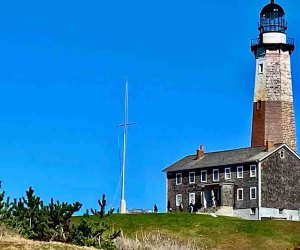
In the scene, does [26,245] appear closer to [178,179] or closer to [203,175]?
[203,175]

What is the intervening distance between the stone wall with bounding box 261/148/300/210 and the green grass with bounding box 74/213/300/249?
49.9 feet

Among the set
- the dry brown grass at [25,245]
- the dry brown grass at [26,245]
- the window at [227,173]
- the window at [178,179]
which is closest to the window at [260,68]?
the window at [227,173]

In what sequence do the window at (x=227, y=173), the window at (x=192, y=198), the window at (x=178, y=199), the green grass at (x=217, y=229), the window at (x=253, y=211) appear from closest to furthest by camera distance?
the green grass at (x=217, y=229)
the window at (x=253, y=211)
the window at (x=227, y=173)
the window at (x=192, y=198)
the window at (x=178, y=199)

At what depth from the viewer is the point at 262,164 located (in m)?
88.9

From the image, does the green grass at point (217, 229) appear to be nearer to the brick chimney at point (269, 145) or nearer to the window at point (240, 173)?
the window at point (240, 173)

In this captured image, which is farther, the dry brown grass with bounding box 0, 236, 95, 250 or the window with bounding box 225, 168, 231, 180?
the window with bounding box 225, 168, 231, 180

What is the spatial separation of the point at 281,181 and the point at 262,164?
339 cm

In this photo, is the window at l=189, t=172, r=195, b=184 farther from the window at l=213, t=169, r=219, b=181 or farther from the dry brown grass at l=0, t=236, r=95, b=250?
the dry brown grass at l=0, t=236, r=95, b=250

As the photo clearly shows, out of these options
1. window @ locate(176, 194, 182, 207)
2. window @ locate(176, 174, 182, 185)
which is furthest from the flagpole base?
window @ locate(176, 174, 182, 185)

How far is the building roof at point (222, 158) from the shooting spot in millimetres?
90375

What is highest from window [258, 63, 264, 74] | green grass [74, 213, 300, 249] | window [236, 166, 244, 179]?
window [258, 63, 264, 74]

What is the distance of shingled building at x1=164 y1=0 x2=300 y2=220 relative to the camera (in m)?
89.4

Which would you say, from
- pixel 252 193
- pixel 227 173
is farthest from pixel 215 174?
pixel 252 193

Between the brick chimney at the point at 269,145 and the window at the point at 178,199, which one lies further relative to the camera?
the window at the point at 178,199
